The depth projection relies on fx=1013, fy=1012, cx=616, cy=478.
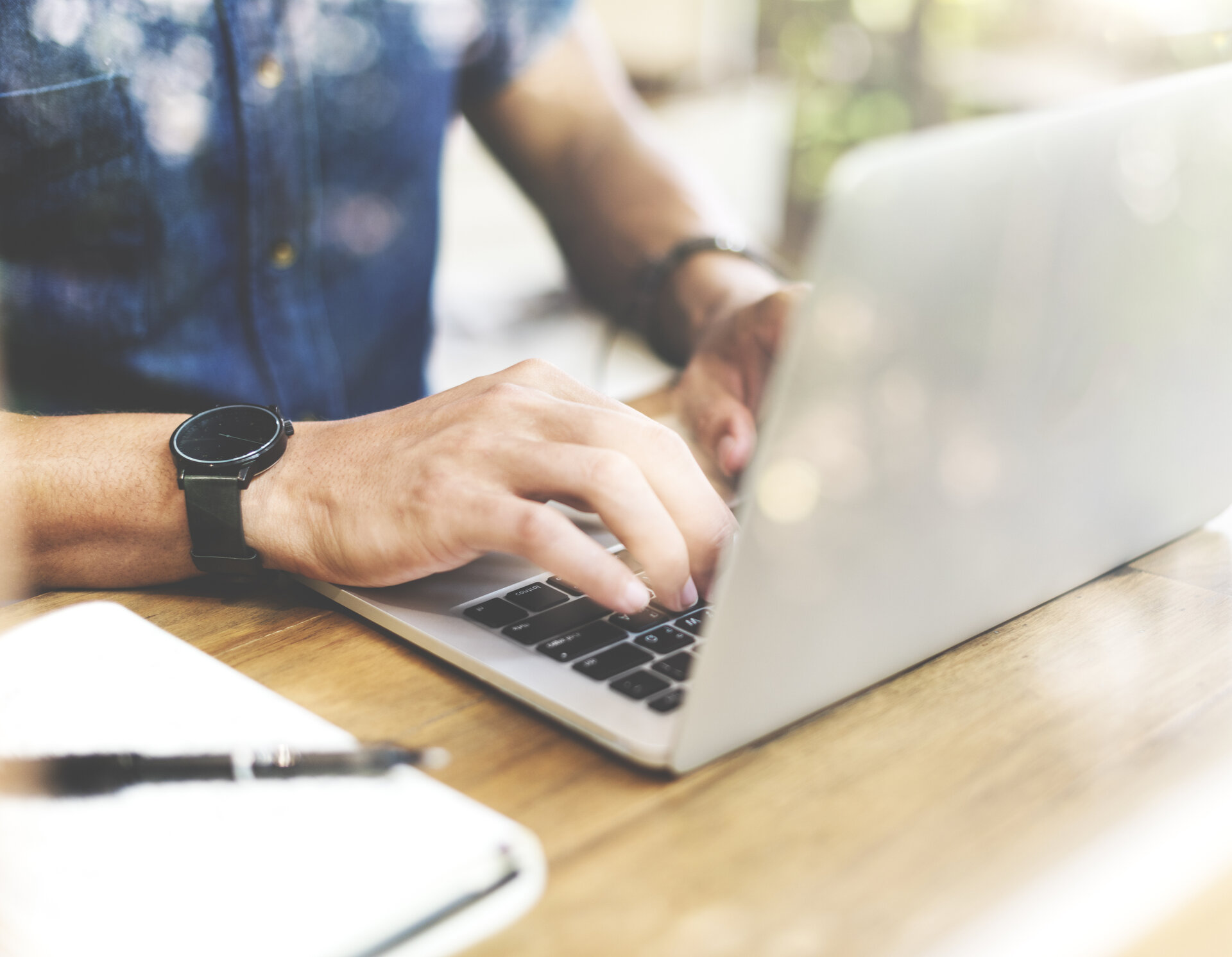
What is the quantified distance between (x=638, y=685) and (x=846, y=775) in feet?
0.31

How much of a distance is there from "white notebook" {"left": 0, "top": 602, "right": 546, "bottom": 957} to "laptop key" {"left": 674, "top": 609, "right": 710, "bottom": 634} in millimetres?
149

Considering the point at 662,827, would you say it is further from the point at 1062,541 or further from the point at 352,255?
the point at 352,255

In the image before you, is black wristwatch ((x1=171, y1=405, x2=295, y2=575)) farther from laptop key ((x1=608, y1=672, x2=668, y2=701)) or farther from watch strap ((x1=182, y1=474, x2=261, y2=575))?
laptop key ((x1=608, y1=672, x2=668, y2=701))

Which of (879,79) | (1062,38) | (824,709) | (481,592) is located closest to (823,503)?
(824,709)

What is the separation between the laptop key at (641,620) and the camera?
0.50m

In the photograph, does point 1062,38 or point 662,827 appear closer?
point 662,827

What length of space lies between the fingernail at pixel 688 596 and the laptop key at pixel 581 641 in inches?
1.3

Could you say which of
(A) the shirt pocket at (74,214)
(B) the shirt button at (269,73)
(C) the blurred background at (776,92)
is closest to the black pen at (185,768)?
(A) the shirt pocket at (74,214)

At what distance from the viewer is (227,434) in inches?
24.3

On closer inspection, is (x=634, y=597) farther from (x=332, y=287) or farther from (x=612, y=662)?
(x=332, y=287)

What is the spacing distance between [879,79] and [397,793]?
3.75 m

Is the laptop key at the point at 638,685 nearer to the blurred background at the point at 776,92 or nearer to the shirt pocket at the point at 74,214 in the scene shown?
the shirt pocket at the point at 74,214

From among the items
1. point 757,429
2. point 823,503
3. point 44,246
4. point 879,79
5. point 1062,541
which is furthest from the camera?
point 879,79

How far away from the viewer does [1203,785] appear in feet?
1.32
